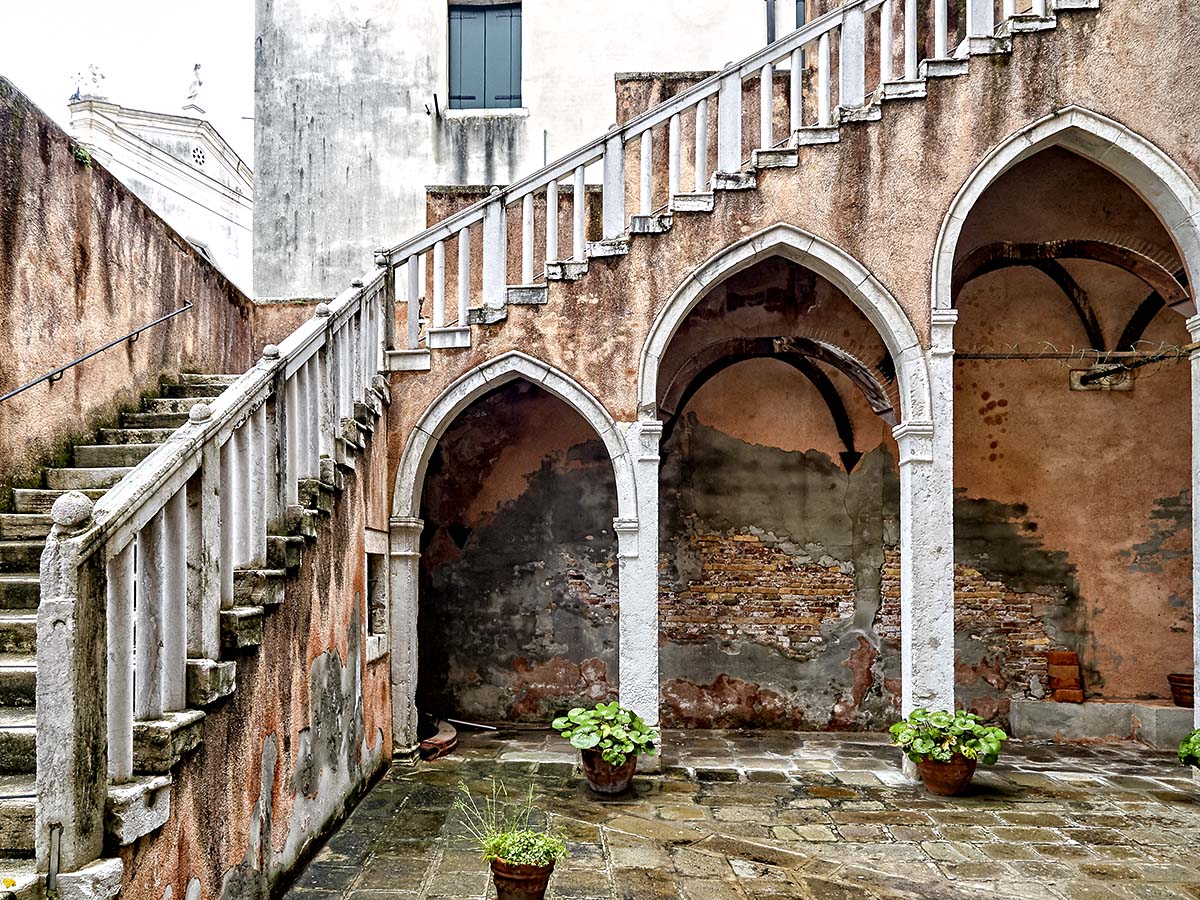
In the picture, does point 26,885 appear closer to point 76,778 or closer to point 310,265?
point 76,778

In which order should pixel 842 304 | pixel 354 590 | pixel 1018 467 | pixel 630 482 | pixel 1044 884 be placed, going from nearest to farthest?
pixel 1044 884
pixel 354 590
pixel 630 482
pixel 842 304
pixel 1018 467

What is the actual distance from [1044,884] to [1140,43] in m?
6.21

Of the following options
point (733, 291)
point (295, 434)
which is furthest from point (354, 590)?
point (733, 291)

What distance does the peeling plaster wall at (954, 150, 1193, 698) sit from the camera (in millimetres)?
9148

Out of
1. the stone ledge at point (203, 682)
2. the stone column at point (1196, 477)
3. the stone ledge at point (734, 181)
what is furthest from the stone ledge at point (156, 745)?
the stone column at point (1196, 477)

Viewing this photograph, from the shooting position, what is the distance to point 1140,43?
686cm

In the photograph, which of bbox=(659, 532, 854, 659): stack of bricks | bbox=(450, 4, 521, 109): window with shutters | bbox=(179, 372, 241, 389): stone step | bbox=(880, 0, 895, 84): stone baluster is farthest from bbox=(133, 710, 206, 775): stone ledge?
bbox=(450, 4, 521, 109): window with shutters

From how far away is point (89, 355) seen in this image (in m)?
5.32

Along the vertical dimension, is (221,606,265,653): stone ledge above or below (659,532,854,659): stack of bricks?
above

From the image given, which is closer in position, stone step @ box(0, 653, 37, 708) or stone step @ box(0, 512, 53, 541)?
stone step @ box(0, 653, 37, 708)

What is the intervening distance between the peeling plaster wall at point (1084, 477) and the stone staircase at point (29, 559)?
24.7 feet

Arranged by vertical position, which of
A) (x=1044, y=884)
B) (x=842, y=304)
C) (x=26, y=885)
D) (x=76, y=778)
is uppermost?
(x=842, y=304)

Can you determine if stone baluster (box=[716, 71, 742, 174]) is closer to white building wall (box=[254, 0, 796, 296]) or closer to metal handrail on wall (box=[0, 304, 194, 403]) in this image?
white building wall (box=[254, 0, 796, 296])

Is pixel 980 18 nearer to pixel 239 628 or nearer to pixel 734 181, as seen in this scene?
pixel 734 181
